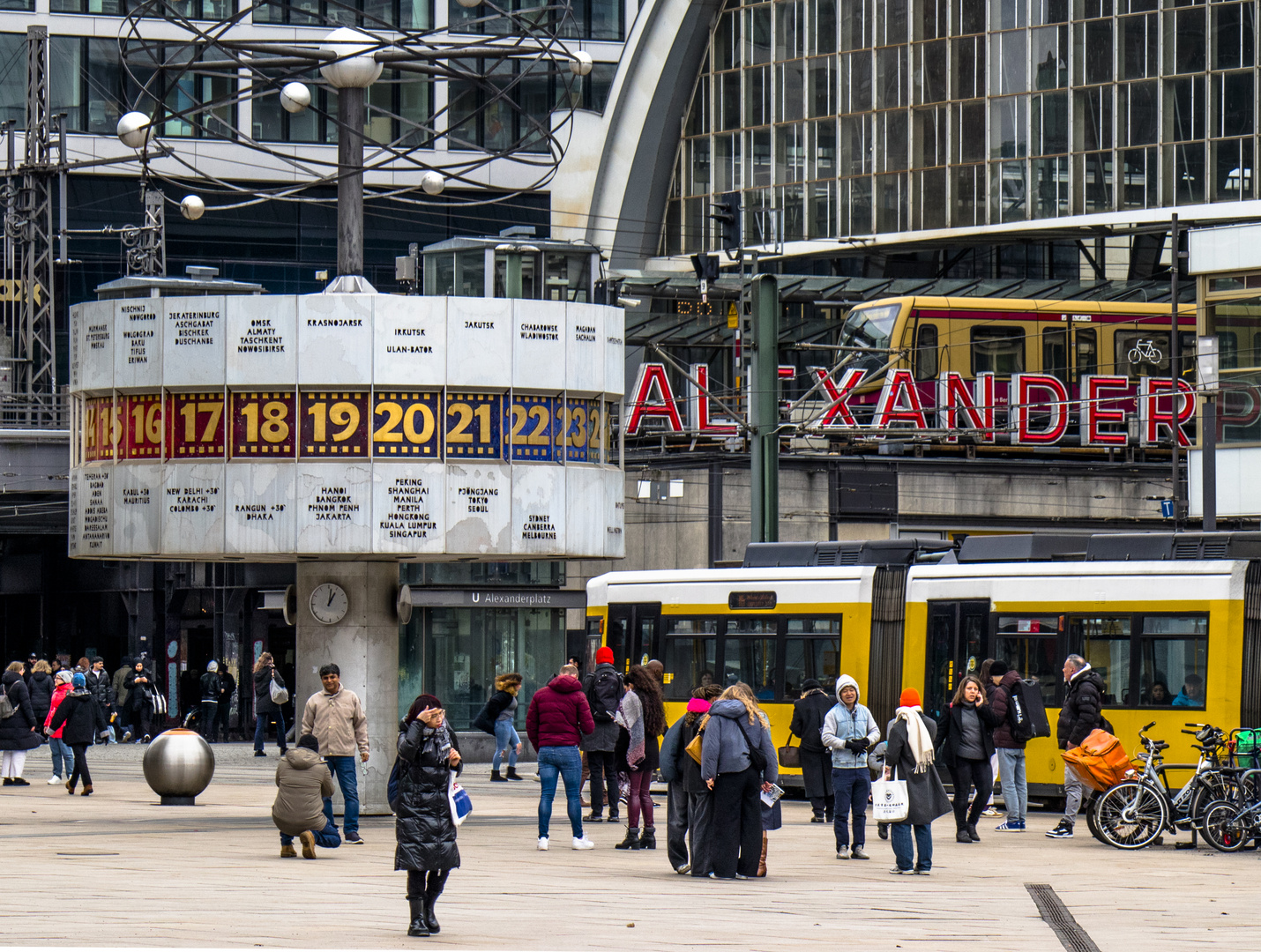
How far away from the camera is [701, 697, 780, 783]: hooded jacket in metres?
16.1

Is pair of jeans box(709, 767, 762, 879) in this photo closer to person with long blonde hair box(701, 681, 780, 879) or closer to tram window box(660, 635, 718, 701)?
person with long blonde hair box(701, 681, 780, 879)

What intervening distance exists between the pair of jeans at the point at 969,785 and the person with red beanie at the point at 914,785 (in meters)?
3.21

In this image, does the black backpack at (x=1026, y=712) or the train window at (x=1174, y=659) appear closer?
the black backpack at (x=1026, y=712)

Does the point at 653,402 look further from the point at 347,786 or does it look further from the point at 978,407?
the point at 347,786

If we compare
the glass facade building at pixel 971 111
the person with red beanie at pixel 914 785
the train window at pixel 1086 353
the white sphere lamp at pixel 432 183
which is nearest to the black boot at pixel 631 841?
the person with red beanie at pixel 914 785

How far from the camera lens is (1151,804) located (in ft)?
64.8

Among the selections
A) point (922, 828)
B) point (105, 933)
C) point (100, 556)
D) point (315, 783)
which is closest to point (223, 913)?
point (105, 933)

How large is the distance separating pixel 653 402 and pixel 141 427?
25.7 meters

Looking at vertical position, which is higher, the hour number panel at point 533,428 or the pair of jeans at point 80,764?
the hour number panel at point 533,428

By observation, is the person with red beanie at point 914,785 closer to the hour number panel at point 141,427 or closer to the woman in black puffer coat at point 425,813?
the woman in black puffer coat at point 425,813

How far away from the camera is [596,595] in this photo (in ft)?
97.2

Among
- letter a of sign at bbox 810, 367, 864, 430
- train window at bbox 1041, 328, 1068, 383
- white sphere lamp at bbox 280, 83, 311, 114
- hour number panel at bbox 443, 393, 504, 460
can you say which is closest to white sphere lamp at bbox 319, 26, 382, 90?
white sphere lamp at bbox 280, 83, 311, 114

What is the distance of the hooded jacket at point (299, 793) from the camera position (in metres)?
17.3

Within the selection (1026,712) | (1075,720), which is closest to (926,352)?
(1026,712)
